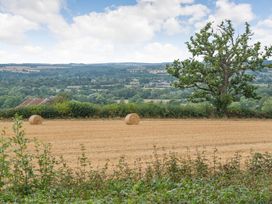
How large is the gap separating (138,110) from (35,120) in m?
7.80

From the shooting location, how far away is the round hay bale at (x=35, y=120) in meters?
28.3

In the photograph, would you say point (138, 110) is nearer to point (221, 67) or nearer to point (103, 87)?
point (221, 67)

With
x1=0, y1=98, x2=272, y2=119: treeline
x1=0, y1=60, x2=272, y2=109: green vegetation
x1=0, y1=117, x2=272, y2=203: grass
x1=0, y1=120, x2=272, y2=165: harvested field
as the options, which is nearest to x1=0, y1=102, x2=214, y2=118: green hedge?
x1=0, y1=98, x2=272, y2=119: treeline

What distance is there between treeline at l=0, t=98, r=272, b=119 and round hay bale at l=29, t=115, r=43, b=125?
1.33 m

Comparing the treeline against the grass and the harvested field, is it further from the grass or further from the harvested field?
the grass

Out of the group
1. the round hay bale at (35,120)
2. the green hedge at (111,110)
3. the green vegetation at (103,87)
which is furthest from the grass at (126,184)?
the green vegetation at (103,87)

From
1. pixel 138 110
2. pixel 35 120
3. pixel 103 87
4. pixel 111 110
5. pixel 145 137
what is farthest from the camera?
pixel 103 87

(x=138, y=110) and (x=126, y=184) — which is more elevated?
(x=126, y=184)

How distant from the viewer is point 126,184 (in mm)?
11109

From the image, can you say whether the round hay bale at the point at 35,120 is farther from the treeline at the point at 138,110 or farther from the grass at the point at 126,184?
the grass at the point at 126,184

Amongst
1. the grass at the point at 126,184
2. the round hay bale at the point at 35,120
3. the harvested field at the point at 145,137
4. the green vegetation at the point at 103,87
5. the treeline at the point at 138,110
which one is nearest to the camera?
the grass at the point at 126,184

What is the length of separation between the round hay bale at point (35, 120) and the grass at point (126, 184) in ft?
53.0

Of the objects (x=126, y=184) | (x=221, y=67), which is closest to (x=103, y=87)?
(x=221, y=67)

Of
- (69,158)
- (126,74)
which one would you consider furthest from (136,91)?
(69,158)
